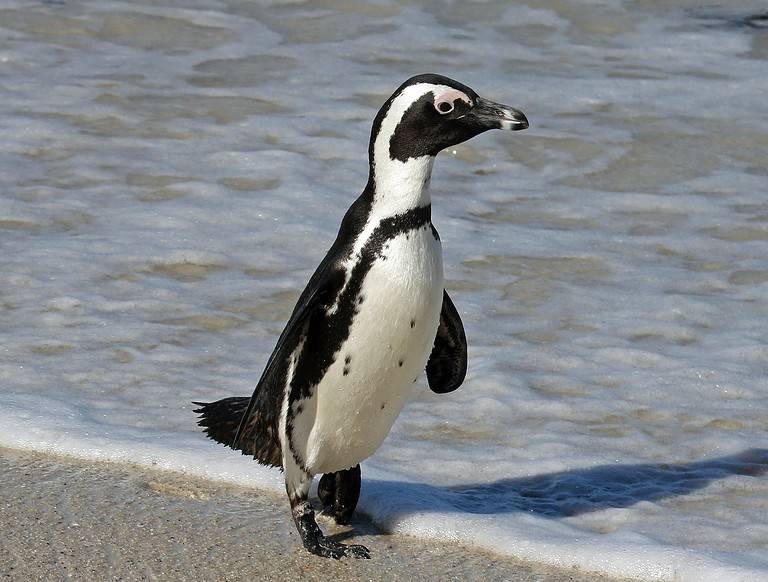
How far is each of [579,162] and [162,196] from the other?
8.23ft

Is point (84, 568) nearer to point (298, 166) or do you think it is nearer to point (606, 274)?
point (606, 274)

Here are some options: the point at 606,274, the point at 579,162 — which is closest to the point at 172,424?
the point at 606,274

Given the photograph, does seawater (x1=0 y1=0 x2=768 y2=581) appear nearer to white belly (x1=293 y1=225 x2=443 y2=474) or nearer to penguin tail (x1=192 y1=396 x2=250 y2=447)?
penguin tail (x1=192 y1=396 x2=250 y2=447)

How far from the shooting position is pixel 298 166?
24.5ft

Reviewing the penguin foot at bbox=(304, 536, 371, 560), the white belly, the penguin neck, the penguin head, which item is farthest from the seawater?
the penguin head

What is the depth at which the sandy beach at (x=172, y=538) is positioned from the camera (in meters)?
3.42

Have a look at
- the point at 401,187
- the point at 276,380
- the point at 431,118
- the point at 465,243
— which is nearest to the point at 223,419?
the point at 276,380

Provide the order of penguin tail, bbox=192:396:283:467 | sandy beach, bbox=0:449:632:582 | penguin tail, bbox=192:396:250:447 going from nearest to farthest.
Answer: sandy beach, bbox=0:449:632:582 < penguin tail, bbox=192:396:283:467 < penguin tail, bbox=192:396:250:447

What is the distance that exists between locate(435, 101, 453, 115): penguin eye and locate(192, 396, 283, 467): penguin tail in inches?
39.0

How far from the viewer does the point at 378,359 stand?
359cm

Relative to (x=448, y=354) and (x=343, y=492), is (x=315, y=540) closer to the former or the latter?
(x=343, y=492)

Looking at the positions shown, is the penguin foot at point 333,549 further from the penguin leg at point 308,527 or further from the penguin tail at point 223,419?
the penguin tail at point 223,419

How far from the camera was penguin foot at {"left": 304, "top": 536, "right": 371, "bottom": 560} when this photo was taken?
3619 mm

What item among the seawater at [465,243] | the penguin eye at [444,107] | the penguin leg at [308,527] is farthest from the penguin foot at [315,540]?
the penguin eye at [444,107]
